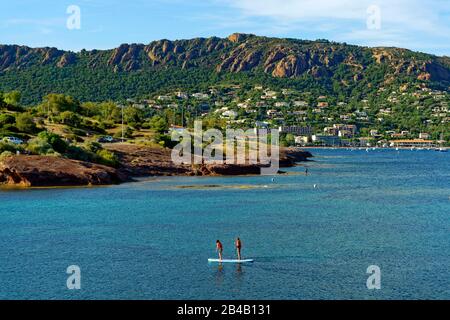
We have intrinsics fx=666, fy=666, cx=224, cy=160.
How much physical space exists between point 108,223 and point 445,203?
42.7 meters

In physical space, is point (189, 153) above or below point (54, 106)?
below

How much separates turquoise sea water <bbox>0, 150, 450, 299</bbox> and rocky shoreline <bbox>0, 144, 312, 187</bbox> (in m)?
5.97

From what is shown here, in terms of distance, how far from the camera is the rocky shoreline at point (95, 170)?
309 feet

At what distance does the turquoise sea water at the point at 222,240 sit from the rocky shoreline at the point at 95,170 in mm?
5974

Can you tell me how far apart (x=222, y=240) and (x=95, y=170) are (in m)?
50.9

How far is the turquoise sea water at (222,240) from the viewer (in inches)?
1547

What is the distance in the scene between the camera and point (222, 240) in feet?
176

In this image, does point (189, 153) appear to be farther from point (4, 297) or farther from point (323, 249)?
point (4, 297)

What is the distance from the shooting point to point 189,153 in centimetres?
13812

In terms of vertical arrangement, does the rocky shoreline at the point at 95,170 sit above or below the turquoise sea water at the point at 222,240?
above

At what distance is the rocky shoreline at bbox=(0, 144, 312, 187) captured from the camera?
3706 inches

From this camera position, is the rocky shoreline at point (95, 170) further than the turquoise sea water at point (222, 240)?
Yes
